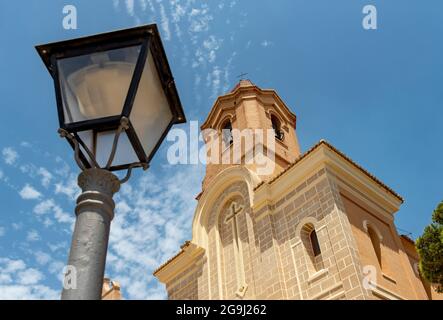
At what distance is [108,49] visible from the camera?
2266mm

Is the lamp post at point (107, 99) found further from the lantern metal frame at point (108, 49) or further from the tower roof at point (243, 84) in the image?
the tower roof at point (243, 84)

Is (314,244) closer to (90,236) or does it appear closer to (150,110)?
(150,110)

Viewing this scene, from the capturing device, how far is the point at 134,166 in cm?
229

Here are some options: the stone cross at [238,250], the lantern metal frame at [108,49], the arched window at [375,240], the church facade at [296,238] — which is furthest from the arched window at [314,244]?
the lantern metal frame at [108,49]

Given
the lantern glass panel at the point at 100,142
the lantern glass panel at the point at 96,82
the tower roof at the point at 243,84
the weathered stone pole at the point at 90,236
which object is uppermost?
the tower roof at the point at 243,84

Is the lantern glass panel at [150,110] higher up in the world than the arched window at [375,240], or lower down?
lower down

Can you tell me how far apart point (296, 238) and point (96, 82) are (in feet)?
27.8

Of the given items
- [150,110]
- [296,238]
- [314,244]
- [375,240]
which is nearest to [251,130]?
[296,238]

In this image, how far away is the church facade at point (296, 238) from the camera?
352 inches

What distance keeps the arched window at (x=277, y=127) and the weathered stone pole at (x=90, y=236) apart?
13.1m

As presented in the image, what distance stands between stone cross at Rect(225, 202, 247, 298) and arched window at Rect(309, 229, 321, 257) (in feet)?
6.90

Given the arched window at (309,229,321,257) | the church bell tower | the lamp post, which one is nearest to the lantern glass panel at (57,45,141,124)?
the lamp post

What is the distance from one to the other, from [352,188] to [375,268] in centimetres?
228

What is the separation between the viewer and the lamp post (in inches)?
82.4
